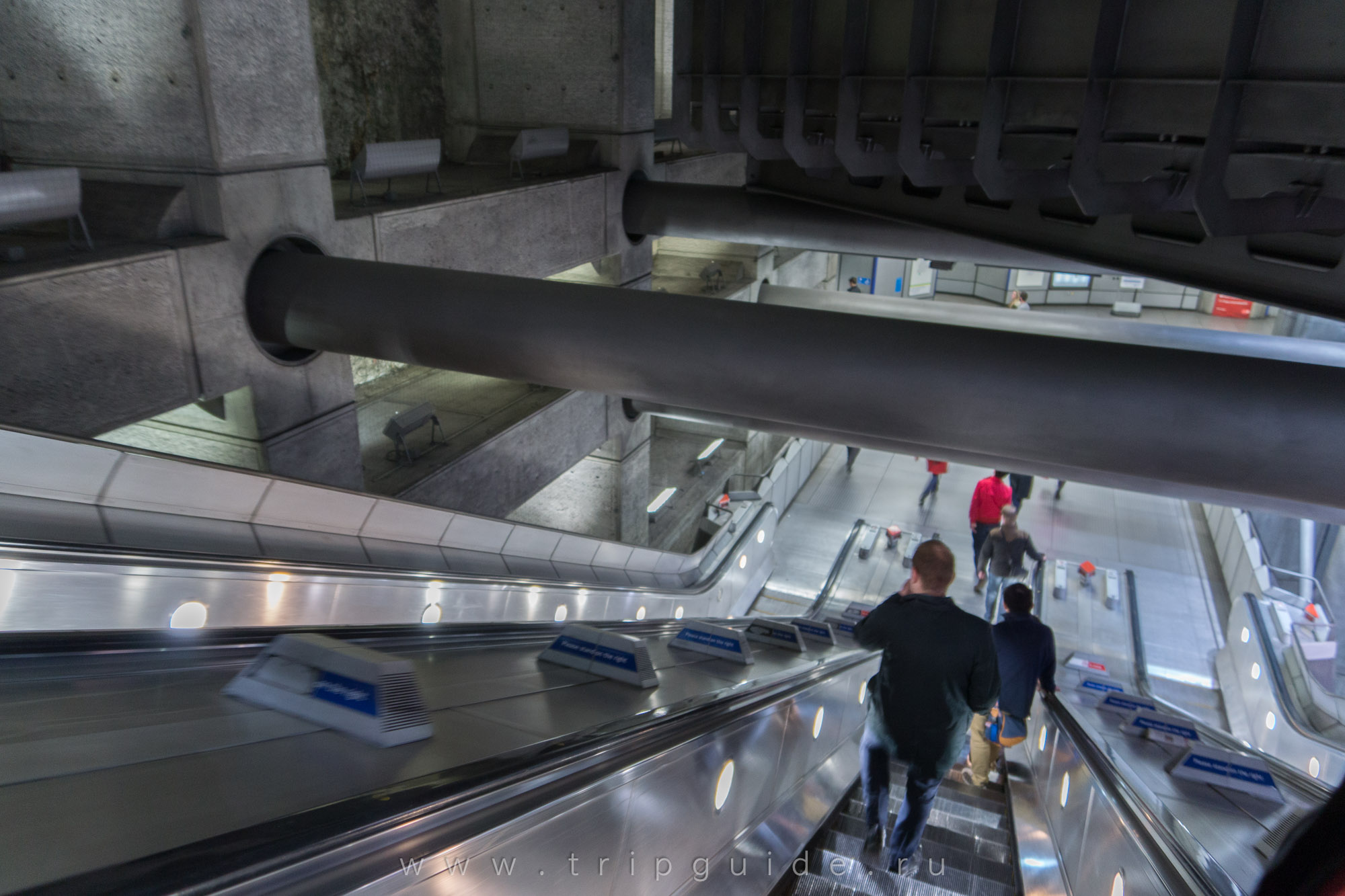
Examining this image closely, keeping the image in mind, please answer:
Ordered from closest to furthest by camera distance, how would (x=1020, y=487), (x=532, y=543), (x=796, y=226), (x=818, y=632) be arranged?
(x=818, y=632)
(x=532, y=543)
(x=796, y=226)
(x=1020, y=487)

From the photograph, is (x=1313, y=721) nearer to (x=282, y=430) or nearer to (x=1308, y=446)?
(x=1308, y=446)

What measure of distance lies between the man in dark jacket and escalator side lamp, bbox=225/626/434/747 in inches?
90.8

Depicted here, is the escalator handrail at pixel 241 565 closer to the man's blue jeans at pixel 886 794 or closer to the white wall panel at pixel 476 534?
the white wall panel at pixel 476 534

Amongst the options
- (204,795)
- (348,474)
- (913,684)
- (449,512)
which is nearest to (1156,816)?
(913,684)

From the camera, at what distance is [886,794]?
13.6 feet

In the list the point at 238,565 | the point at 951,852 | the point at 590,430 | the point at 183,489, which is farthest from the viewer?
the point at 590,430

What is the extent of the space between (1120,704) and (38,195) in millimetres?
7554

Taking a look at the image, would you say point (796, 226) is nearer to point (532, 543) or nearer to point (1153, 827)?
point (532, 543)

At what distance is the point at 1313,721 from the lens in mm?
7523

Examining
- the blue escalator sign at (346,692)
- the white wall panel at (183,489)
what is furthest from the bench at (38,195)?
the blue escalator sign at (346,692)

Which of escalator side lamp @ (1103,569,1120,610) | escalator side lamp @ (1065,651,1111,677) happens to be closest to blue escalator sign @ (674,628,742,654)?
escalator side lamp @ (1065,651,1111,677)

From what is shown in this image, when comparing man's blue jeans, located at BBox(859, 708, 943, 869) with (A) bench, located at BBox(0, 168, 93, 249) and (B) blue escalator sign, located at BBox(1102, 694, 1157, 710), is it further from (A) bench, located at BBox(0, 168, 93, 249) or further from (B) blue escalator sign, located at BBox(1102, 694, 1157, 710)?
(A) bench, located at BBox(0, 168, 93, 249)

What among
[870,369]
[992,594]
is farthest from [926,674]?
[992,594]

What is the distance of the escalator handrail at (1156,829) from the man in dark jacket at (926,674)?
1.66 feet
